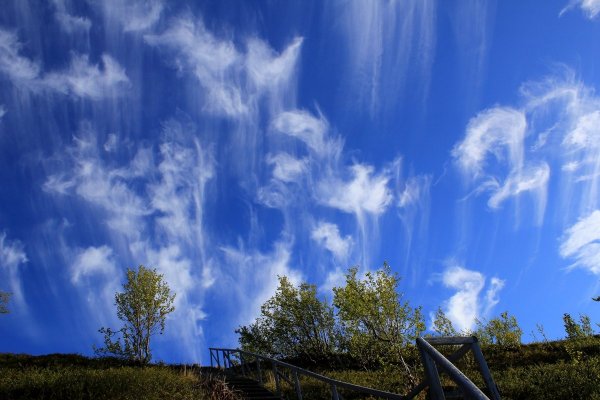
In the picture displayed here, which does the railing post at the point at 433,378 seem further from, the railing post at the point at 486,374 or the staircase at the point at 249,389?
the staircase at the point at 249,389

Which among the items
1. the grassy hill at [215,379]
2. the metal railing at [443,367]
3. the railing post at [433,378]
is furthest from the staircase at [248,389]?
the railing post at [433,378]

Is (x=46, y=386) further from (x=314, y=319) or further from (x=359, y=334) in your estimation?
(x=314, y=319)

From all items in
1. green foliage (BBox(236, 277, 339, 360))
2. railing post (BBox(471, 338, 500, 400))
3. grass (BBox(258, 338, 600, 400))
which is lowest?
railing post (BBox(471, 338, 500, 400))

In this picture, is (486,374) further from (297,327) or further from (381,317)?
(297,327)

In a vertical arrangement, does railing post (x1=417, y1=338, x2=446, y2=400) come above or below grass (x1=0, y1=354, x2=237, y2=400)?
below

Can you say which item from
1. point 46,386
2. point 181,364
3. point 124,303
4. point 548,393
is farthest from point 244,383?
point 124,303

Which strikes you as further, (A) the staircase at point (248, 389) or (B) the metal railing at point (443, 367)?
(A) the staircase at point (248, 389)

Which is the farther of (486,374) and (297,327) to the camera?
(297,327)

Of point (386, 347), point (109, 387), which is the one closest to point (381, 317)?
point (386, 347)

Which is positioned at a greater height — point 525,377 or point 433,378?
point 525,377

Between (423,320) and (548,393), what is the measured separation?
6.14 m

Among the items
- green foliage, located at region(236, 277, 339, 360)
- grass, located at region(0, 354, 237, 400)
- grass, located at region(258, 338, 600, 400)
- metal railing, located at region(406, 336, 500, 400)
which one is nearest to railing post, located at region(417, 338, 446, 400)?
metal railing, located at region(406, 336, 500, 400)

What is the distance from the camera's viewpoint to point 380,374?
2669cm

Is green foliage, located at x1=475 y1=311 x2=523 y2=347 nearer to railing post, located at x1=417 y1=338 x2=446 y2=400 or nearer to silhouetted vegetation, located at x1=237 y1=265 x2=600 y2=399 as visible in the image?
silhouetted vegetation, located at x1=237 y1=265 x2=600 y2=399
